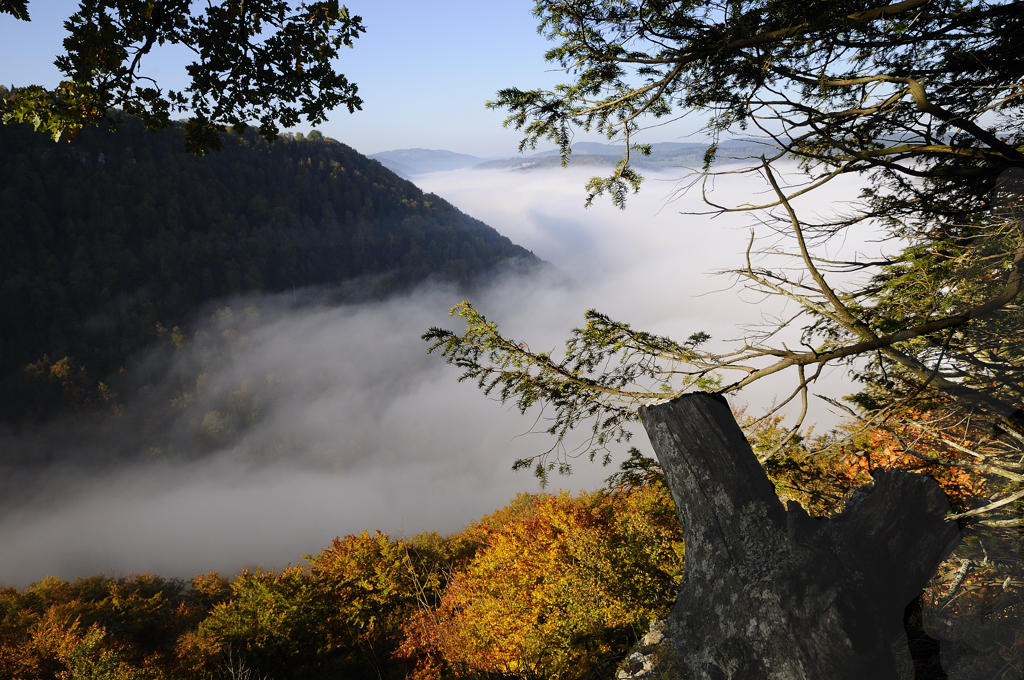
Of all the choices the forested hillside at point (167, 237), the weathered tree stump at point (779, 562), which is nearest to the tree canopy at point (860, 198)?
the weathered tree stump at point (779, 562)

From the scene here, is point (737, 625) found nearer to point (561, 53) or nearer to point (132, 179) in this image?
point (561, 53)

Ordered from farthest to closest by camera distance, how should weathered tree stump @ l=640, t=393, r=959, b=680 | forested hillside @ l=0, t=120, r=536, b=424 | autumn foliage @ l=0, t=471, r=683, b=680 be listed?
forested hillside @ l=0, t=120, r=536, b=424, autumn foliage @ l=0, t=471, r=683, b=680, weathered tree stump @ l=640, t=393, r=959, b=680

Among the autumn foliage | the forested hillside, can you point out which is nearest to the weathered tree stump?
the autumn foliage

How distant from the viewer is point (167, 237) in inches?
4985

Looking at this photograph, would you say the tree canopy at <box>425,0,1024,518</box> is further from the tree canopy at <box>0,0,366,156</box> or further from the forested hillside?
the forested hillside

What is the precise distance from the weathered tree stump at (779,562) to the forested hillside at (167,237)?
118964mm

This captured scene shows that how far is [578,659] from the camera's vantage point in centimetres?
1266

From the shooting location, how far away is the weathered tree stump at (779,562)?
195cm

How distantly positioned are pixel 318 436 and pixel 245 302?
152 ft

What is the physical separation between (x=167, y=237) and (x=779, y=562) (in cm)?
15488

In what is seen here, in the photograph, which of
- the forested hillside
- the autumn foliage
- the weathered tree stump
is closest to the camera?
the weathered tree stump

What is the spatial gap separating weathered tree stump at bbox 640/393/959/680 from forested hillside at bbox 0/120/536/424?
119 meters

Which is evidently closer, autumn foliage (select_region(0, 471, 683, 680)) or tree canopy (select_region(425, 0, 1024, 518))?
tree canopy (select_region(425, 0, 1024, 518))

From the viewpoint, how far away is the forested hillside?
346 feet
